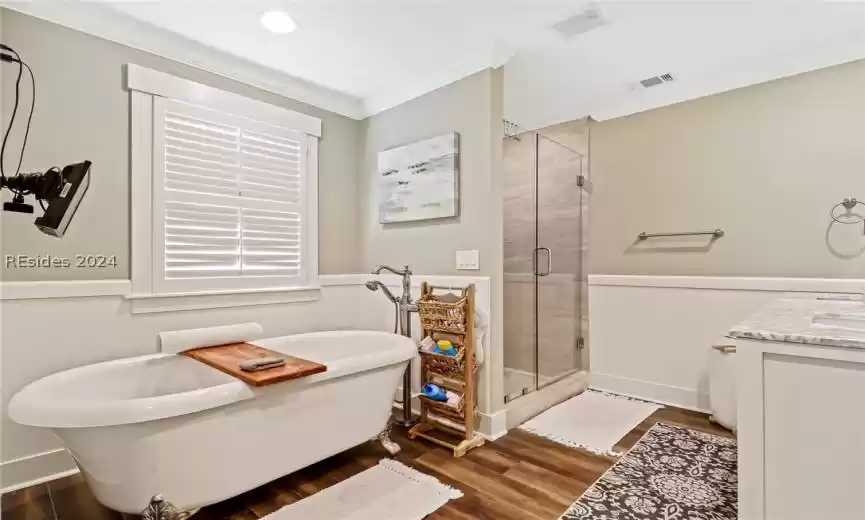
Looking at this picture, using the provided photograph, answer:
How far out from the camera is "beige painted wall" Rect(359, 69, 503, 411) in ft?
8.17

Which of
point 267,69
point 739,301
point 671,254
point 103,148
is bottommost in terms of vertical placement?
point 739,301

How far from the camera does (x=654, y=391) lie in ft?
10.3

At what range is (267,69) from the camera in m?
2.66

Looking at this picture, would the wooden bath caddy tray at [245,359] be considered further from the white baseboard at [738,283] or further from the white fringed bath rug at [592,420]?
the white baseboard at [738,283]

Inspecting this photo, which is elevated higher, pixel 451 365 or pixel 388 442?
pixel 451 365

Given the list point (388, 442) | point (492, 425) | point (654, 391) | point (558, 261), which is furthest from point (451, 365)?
point (654, 391)

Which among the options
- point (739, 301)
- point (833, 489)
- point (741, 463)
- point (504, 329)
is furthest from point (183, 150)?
point (739, 301)

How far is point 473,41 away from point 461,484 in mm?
2324

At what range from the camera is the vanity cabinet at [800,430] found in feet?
3.64

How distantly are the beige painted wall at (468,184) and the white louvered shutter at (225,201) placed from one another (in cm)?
74

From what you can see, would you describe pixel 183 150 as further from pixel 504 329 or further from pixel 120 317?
pixel 504 329

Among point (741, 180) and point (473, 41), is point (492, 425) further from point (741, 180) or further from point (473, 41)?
point (741, 180)

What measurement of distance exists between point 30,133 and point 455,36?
6.96 feet

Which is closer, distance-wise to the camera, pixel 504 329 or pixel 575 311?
pixel 504 329
